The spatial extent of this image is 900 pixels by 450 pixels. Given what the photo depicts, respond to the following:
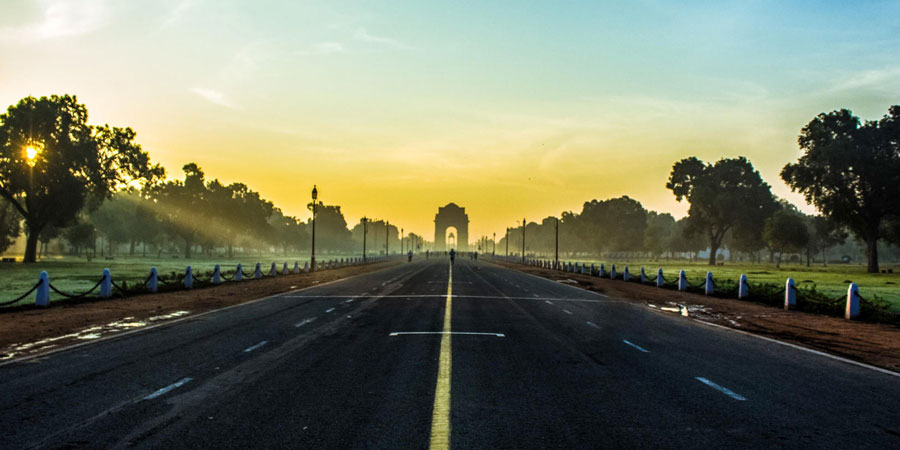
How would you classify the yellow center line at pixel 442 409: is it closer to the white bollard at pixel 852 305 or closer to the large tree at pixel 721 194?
the white bollard at pixel 852 305

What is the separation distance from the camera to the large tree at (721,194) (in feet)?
276

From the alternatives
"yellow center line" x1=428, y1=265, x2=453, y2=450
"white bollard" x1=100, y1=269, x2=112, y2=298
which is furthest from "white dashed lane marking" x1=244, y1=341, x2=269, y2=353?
"white bollard" x1=100, y1=269, x2=112, y2=298

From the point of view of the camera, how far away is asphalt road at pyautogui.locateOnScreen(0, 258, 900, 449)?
17.0ft

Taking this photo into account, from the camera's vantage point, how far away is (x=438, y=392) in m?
6.88

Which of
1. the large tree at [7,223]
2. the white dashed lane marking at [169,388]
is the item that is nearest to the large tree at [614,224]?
the large tree at [7,223]

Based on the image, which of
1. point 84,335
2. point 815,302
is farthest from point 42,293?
point 815,302

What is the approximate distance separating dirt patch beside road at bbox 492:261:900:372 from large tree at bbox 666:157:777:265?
67348mm

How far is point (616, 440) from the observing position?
16.6 feet

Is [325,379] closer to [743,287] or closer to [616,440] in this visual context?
[616,440]

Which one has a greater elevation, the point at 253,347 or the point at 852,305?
the point at 852,305

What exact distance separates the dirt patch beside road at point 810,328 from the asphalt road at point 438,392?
1.18 metres

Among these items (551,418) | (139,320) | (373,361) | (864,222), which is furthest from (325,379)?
(864,222)

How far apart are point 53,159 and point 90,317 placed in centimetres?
5026

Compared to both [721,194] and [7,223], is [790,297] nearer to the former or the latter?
[721,194]
